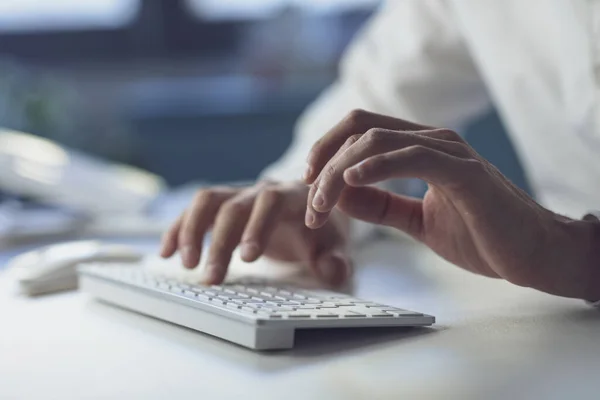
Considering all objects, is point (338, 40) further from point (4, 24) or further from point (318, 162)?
point (318, 162)

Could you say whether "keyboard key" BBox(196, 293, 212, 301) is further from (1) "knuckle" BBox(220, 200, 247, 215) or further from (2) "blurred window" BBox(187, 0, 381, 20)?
(2) "blurred window" BBox(187, 0, 381, 20)

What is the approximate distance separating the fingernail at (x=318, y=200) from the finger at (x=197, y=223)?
8.0 inches

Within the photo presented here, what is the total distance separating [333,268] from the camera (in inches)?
27.4

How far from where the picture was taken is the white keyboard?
465 millimetres

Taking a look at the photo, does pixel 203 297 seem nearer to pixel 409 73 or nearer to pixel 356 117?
pixel 356 117

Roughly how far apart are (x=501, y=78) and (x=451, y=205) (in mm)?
415

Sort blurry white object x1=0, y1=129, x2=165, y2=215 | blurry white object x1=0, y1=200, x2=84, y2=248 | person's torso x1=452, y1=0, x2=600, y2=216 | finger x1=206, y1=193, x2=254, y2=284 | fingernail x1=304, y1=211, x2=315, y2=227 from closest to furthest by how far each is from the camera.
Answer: fingernail x1=304, y1=211, x2=315, y2=227 → finger x1=206, y1=193, x2=254, y2=284 → person's torso x1=452, y1=0, x2=600, y2=216 → blurry white object x1=0, y1=200, x2=84, y2=248 → blurry white object x1=0, y1=129, x2=165, y2=215

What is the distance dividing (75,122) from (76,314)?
1.48 m

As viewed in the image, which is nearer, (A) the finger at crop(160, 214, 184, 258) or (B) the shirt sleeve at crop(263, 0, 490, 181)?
(A) the finger at crop(160, 214, 184, 258)

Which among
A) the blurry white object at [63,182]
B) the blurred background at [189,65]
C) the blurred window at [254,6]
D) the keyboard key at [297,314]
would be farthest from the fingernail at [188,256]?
the blurred window at [254,6]

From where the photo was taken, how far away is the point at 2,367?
46cm

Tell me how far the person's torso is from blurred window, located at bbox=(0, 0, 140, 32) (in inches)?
55.9

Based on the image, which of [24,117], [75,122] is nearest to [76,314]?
[24,117]

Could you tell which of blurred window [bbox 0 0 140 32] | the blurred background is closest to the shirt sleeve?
the blurred background
